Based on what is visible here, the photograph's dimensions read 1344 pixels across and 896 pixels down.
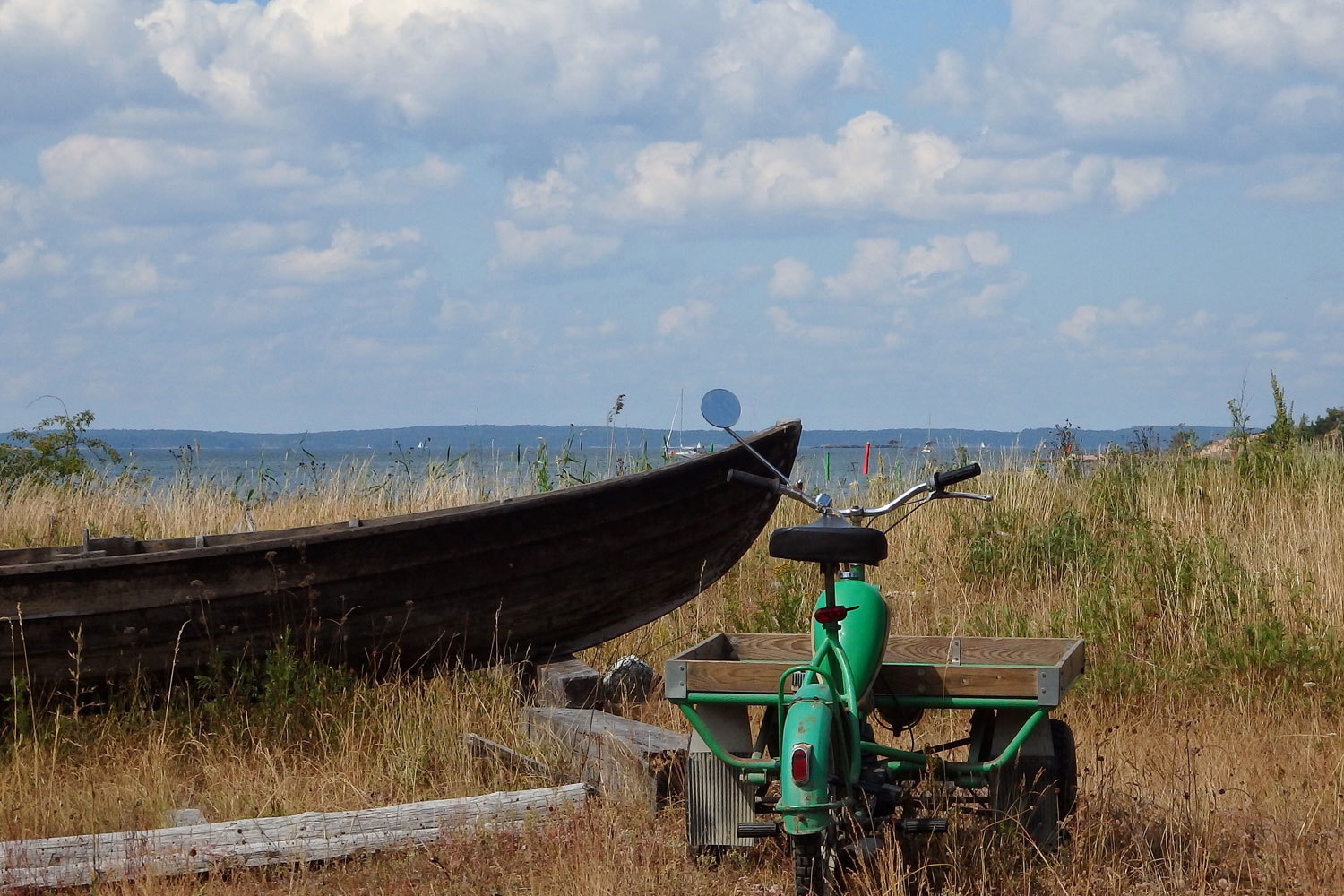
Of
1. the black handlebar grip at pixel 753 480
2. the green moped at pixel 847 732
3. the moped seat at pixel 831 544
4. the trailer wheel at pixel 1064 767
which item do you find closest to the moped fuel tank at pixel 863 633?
the green moped at pixel 847 732

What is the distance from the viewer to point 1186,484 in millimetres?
8805

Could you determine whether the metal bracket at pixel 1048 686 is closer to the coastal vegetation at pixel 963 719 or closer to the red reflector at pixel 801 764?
the coastal vegetation at pixel 963 719

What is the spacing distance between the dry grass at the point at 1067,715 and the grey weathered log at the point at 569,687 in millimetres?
174

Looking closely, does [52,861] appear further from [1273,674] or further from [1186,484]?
[1186,484]

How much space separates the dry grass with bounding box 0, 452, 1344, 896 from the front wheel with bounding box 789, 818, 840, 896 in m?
0.14

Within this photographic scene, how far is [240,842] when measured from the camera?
3.89 meters

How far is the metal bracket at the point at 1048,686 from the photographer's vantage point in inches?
140

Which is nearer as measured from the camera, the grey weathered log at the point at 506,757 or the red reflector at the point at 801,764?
the red reflector at the point at 801,764

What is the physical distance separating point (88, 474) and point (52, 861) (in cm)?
917

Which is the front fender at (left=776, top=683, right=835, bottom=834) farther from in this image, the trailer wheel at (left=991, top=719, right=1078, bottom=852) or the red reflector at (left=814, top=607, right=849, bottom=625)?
the trailer wheel at (left=991, top=719, right=1078, bottom=852)

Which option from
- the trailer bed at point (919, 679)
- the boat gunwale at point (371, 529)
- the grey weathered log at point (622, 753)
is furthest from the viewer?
the boat gunwale at point (371, 529)

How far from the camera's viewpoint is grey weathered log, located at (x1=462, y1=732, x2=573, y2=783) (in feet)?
15.9

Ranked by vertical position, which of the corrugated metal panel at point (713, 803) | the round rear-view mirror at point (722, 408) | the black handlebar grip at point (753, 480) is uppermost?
the round rear-view mirror at point (722, 408)

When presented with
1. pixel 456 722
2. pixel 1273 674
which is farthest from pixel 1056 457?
pixel 456 722
